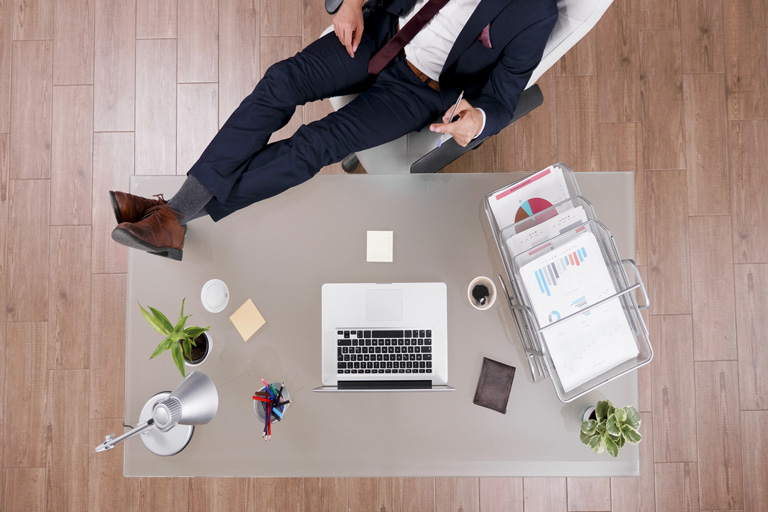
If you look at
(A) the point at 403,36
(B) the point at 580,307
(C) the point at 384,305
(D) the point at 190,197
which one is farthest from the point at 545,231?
(D) the point at 190,197

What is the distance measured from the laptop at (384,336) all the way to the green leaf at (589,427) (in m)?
0.38

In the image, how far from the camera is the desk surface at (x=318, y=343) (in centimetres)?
143

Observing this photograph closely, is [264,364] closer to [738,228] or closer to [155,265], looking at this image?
[155,265]

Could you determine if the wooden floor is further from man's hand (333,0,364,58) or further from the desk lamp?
the desk lamp

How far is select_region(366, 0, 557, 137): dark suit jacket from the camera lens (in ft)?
4.62

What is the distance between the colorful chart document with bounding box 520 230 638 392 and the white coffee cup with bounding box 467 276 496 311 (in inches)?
5.4

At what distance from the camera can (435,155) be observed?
1531mm

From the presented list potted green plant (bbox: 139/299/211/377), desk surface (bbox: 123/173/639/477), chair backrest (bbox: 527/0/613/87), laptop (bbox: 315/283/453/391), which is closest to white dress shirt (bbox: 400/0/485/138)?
chair backrest (bbox: 527/0/613/87)

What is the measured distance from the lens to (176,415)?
1.19 meters

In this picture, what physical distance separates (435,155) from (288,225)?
50 cm

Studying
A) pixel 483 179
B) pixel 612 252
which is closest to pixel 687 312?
pixel 612 252

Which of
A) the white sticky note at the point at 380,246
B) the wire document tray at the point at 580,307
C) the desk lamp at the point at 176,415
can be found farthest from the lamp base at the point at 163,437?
the wire document tray at the point at 580,307

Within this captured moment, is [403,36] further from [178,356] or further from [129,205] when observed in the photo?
[178,356]

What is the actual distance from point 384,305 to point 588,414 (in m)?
0.66
